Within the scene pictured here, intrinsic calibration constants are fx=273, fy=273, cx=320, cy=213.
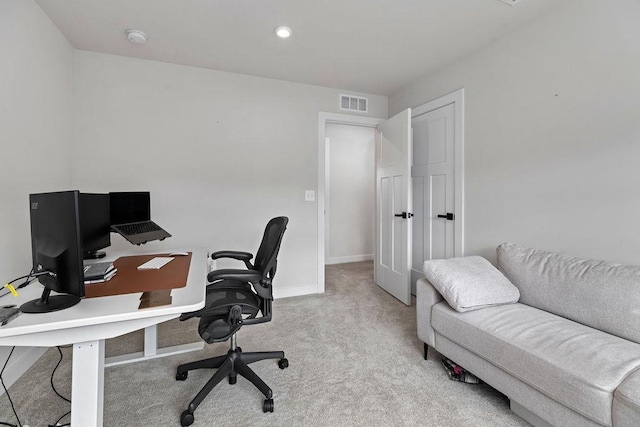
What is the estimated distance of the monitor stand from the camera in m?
0.97

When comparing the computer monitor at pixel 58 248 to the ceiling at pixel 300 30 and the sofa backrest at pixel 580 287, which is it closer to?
the ceiling at pixel 300 30

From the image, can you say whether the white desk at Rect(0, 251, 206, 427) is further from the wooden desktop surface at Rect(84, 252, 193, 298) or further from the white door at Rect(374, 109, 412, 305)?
the white door at Rect(374, 109, 412, 305)

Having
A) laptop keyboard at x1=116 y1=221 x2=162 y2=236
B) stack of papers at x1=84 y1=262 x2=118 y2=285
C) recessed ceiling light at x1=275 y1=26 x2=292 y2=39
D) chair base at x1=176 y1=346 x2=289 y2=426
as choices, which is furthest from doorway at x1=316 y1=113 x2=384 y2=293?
stack of papers at x1=84 y1=262 x2=118 y2=285

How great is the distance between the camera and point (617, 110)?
162 cm

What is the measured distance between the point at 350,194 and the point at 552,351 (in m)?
3.90

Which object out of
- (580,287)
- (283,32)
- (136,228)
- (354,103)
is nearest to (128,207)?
(136,228)

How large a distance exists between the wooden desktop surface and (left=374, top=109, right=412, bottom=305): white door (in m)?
2.14

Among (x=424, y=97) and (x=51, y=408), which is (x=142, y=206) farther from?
(x=424, y=97)

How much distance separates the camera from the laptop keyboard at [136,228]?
1.97 m


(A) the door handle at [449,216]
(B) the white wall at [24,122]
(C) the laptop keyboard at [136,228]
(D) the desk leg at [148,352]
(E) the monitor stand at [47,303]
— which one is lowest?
(D) the desk leg at [148,352]

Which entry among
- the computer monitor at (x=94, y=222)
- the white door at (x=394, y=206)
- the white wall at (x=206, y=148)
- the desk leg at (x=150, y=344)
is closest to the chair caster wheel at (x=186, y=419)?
the desk leg at (x=150, y=344)

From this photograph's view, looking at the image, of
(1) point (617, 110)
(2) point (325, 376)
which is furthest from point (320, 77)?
(2) point (325, 376)

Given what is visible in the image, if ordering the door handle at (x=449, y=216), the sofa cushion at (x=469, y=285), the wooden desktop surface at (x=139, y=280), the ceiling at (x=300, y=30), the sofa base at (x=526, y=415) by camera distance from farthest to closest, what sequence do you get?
the door handle at (x=449, y=216), the ceiling at (x=300, y=30), the sofa cushion at (x=469, y=285), the sofa base at (x=526, y=415), the wooden desktop surface at (x=139, y=280)

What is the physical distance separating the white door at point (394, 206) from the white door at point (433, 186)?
250 millimetres
